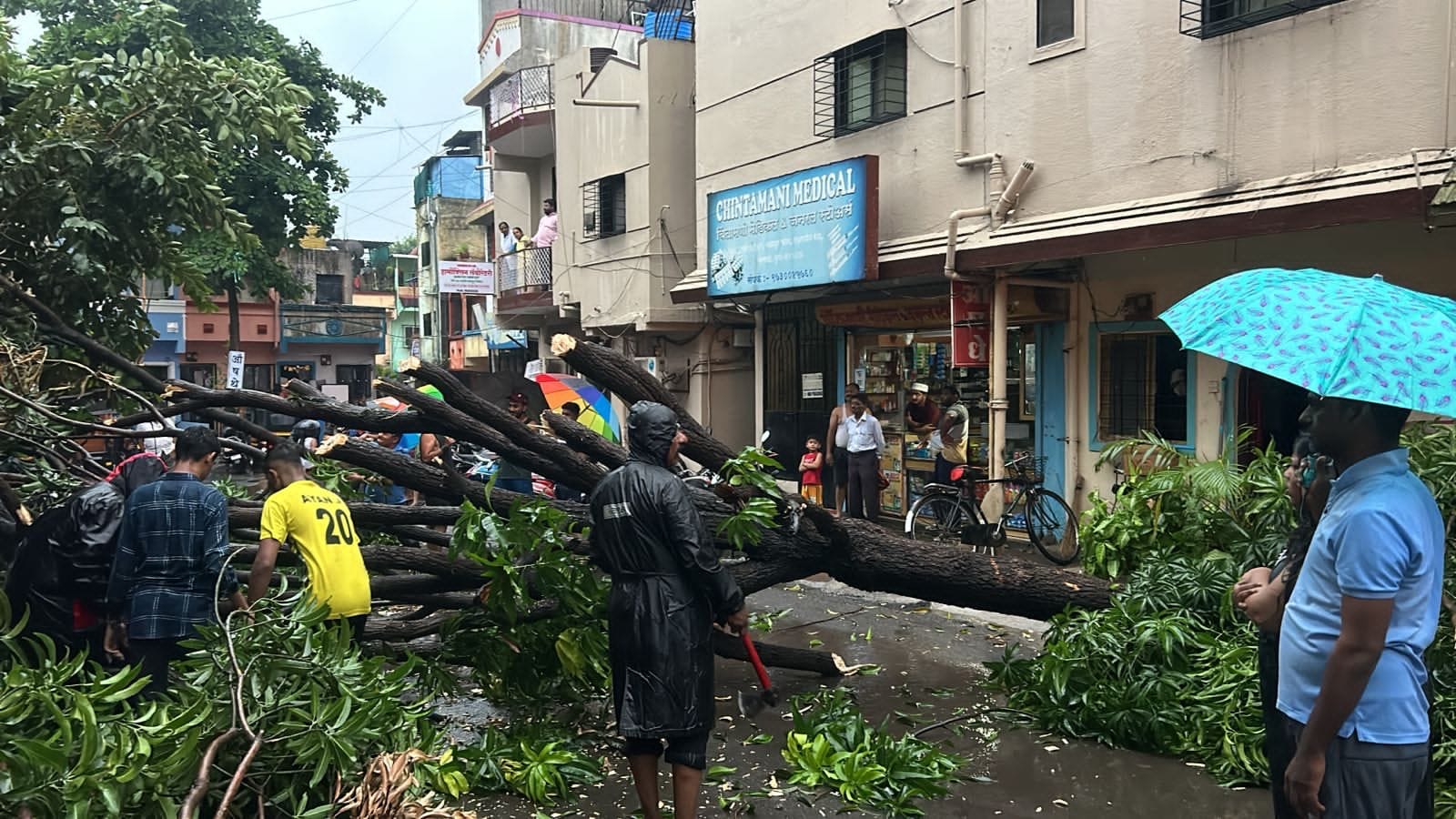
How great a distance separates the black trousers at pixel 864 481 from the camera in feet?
37.3

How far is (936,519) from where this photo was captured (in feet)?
33.4

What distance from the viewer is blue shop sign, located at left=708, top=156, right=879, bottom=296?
1148 cm

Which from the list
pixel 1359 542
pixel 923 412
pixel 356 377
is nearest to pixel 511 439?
pixel 1359 542

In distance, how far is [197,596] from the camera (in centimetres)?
435

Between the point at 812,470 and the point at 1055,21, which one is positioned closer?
the point at 1055,21

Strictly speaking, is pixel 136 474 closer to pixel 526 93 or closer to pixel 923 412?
pixel 923 412


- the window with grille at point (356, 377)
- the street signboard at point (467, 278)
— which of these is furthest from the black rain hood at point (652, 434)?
the window with grille at point (356, 377)

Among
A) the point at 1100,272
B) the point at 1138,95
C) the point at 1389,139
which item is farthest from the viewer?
the point at 1100,272

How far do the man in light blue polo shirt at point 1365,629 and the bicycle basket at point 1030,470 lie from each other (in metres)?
8.35

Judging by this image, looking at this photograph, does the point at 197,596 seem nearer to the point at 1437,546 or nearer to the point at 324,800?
the point at 324,800

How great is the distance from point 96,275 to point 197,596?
295 centimetres

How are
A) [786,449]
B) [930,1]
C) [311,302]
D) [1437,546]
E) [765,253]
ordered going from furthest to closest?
[311,302], [786,449], [765,253], [930,1], [1437,546]

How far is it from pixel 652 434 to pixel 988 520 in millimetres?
7151

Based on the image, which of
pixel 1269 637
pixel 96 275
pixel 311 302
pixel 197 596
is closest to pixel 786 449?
pixel 96 275
